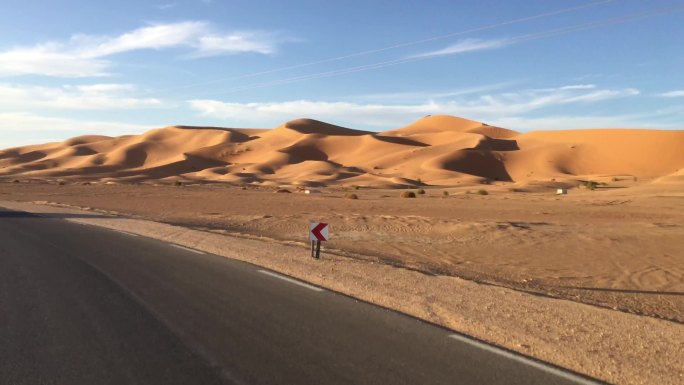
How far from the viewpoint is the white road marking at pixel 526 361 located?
6082mm

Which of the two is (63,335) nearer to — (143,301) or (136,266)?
(143,301)

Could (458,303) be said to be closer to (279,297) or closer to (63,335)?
(279,297)

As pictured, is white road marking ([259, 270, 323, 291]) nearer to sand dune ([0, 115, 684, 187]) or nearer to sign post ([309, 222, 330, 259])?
sign post ([309, 222, 330, 259])

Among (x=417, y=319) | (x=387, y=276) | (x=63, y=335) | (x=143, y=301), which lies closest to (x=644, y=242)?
(x=387, y=276)

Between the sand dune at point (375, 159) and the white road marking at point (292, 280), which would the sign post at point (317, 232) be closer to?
the white road marking at point (292, 280)

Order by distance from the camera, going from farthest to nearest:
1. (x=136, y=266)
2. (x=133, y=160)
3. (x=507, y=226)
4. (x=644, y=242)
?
(x=133, y=160) < (x=507, y=226) < (x=644, y=242) < (x=136, y=266)

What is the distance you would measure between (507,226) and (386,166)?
10660 centimetres

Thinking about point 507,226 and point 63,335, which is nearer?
point 63,335

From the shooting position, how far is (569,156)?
5000 inches

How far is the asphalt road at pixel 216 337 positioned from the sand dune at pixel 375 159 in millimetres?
79231

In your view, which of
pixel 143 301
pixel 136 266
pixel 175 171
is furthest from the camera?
pixel 175 171

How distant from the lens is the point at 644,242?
21734 mm

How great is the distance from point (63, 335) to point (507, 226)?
68.2ft

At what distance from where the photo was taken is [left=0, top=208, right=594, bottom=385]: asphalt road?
6141mm
